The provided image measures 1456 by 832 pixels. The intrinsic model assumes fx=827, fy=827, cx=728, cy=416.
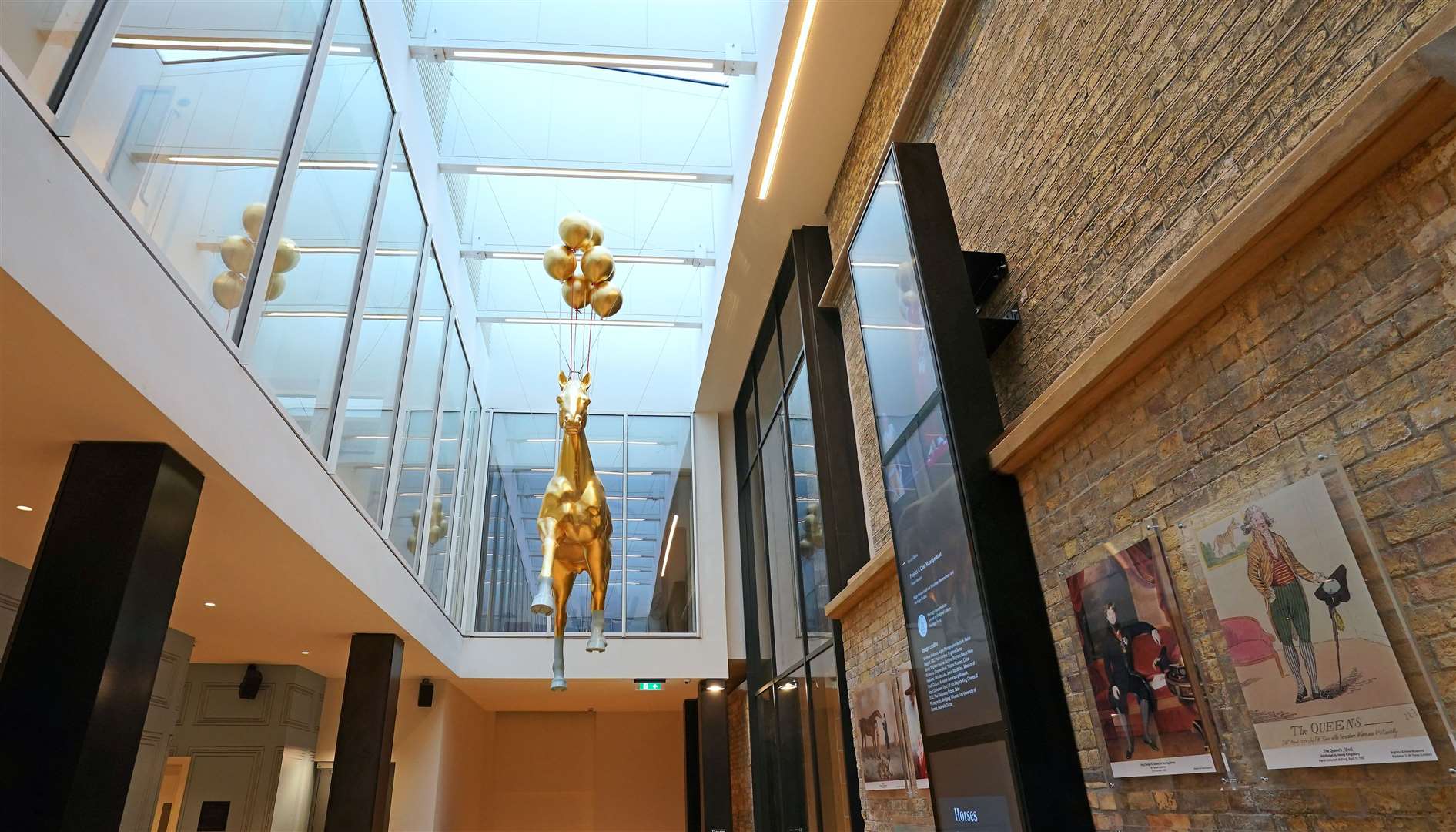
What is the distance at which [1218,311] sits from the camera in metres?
3.04

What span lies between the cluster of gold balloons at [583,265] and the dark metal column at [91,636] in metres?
4.05

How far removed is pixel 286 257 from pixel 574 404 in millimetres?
3162

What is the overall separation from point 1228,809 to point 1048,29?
12.6 ft

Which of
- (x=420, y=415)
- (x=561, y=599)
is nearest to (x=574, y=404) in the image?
(x=561, y=599)

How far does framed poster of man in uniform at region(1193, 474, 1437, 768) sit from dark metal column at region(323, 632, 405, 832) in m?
7.93

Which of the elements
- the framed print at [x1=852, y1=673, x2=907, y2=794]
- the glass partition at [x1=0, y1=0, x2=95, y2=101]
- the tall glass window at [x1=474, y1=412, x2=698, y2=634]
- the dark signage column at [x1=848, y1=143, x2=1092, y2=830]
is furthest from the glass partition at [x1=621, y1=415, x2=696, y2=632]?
the glass partition at [x1=0, y1=0, x2=95, y2=101]

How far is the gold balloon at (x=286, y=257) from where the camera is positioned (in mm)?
5617

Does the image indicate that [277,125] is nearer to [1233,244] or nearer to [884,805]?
[1233,244]

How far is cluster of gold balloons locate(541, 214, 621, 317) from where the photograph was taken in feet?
25.7

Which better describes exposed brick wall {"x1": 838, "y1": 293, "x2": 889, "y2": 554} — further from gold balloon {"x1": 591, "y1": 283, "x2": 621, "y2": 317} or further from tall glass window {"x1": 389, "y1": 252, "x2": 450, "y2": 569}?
tall glass window {"x1": 389, "y1": 252, "x2": 450, "y2": 569}

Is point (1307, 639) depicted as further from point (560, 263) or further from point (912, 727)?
point (560, 263)

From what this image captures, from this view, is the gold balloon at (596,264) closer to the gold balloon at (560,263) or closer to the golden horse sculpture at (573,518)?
the gold balloon at (560,263)

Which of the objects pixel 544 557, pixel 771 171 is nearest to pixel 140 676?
pixel 544 557

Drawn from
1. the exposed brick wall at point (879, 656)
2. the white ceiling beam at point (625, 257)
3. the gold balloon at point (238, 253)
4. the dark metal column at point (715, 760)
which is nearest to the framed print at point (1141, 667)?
the exposed brick wall at point (879, 656)
